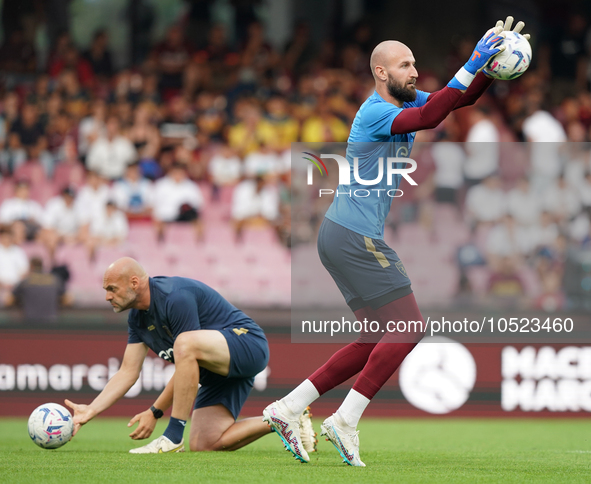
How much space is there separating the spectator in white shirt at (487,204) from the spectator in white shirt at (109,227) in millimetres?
4827

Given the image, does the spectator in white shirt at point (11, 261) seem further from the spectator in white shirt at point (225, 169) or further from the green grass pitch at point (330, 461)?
the spectator in white shirt at point (225, 169)

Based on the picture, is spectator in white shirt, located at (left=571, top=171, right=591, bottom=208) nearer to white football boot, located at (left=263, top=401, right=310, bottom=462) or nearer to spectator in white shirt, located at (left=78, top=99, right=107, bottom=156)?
white football boot, located at (left=263, top=401, right=310, bottom=462)

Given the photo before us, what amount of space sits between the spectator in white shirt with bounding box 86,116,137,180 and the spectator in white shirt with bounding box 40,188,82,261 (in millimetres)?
1059

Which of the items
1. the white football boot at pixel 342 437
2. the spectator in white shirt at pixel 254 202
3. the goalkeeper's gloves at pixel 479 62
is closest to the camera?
the goalkeeper's gloves at pixel 479 62

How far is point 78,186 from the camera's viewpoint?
42.0 ft

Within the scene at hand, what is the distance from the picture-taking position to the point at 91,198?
12.2m

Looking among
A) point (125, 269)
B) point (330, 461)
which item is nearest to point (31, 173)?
point (125, 269)

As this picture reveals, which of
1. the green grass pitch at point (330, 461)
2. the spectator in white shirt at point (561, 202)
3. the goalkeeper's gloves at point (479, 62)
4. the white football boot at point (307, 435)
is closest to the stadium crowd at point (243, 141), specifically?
the spectator in white shirt at point (561, 202)

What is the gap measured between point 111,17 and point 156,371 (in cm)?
1027

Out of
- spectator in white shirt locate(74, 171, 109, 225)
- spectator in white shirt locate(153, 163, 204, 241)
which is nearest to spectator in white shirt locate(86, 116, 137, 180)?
spectator in white shirt locate(74, 171, 109, 225)

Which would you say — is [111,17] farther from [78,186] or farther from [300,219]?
[300,219]

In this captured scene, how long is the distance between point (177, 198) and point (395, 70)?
7560 millimetres

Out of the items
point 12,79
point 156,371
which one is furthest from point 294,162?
point 12,79

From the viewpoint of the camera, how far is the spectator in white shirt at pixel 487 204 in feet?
34.4
